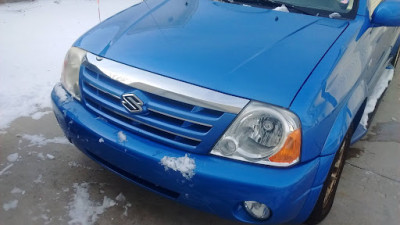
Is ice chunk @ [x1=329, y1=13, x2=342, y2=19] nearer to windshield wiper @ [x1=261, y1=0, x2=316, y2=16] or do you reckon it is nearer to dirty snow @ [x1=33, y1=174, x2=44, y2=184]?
windshield wiper @ [x1=261, y1=0, x2=316, y2=16]

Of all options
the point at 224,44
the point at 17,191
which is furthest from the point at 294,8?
the point at 17,191

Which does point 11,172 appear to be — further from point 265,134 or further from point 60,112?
point 265,134

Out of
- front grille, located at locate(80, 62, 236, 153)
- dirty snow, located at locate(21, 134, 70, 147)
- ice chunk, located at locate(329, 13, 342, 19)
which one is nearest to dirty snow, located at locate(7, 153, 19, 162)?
dirty snow, located at locate(21, 134, 70, 147)

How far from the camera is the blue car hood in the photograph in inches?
70.6

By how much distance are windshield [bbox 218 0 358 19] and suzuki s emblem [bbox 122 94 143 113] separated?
119cm

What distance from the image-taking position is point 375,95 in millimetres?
3352

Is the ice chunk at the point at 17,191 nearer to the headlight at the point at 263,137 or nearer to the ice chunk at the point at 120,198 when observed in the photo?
the ice chunk at the point at 120,198

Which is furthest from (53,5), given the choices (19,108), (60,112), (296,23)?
(296,23)

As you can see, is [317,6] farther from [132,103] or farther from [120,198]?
[120,198]

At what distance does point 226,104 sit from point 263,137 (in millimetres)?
226

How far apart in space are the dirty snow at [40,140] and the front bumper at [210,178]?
0.92 m

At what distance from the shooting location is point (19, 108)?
333 centimetres

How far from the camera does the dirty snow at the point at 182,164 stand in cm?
175

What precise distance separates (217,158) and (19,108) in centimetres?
229
